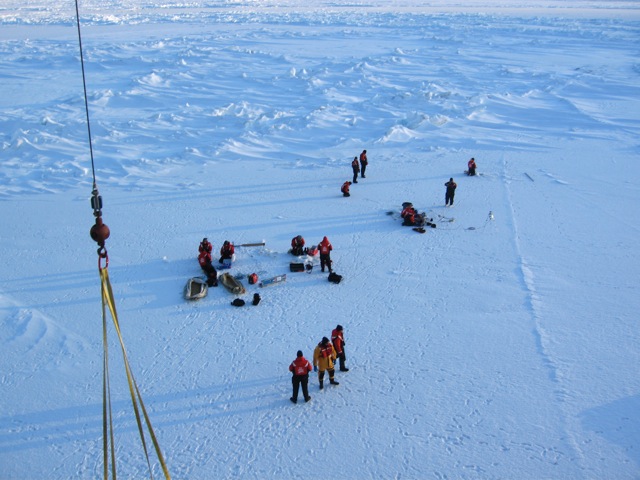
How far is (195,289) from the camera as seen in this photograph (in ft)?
35.1

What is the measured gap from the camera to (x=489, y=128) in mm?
24125

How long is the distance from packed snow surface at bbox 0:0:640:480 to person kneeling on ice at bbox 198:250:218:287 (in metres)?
0.26

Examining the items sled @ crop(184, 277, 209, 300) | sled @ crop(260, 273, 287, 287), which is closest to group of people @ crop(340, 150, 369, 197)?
sled @ crop(260, 273, 287, 287)

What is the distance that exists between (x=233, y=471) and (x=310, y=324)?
11.4 ft

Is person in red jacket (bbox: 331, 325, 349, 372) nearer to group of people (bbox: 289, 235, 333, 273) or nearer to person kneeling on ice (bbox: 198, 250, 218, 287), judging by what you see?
group of people (bbox: 289, 235, 333, 273)

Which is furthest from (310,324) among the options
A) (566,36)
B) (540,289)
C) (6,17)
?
(6,17)

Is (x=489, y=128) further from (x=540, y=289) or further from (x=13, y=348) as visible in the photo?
(x=13, y=348)

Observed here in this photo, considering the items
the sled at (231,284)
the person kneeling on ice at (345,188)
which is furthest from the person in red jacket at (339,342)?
the person kneeling on ice at (345,188)

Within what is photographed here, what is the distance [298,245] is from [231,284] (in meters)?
2.04

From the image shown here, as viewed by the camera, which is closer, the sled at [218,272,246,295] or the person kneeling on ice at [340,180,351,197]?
the sled at [218,272,246,295]

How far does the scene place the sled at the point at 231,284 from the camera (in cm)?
1070

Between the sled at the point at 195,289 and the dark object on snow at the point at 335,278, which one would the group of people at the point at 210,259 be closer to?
the sled at the point at 195,289

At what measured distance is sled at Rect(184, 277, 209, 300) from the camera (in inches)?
412

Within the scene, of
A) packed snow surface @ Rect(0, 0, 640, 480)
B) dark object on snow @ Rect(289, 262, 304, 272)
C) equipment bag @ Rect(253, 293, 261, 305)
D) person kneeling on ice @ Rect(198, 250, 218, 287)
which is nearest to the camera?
packed snow surface @ Rect(0, 0, 640, 480)
